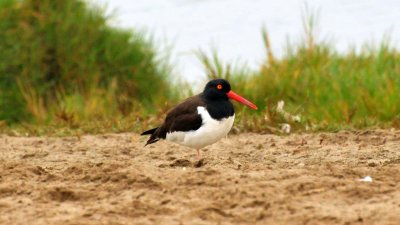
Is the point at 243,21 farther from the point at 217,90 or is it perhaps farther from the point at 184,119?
the point at 184,119

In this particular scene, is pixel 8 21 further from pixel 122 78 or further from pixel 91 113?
pixel 91 113

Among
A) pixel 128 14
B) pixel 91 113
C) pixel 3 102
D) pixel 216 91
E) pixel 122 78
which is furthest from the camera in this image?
pixel 128 14

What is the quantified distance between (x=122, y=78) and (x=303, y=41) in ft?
7.11

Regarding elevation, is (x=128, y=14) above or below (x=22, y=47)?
above

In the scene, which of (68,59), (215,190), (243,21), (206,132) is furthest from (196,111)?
(243,21)

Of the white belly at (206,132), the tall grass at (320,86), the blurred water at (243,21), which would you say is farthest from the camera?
the blurred water at (243,21)

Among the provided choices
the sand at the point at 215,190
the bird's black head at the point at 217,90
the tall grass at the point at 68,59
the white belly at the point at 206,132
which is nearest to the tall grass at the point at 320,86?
the tall grass at the point at 68,59

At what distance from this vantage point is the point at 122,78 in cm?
1212

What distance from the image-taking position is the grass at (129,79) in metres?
9.29

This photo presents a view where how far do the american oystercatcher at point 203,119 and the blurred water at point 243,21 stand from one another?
26.9 feet

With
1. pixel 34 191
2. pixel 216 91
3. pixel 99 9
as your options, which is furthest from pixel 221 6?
pixel 34 191

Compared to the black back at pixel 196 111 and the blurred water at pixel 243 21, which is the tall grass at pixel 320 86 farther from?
the blurred water at pixel 243 21

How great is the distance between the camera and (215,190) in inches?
217

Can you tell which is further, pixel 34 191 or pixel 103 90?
pixel 103 90
